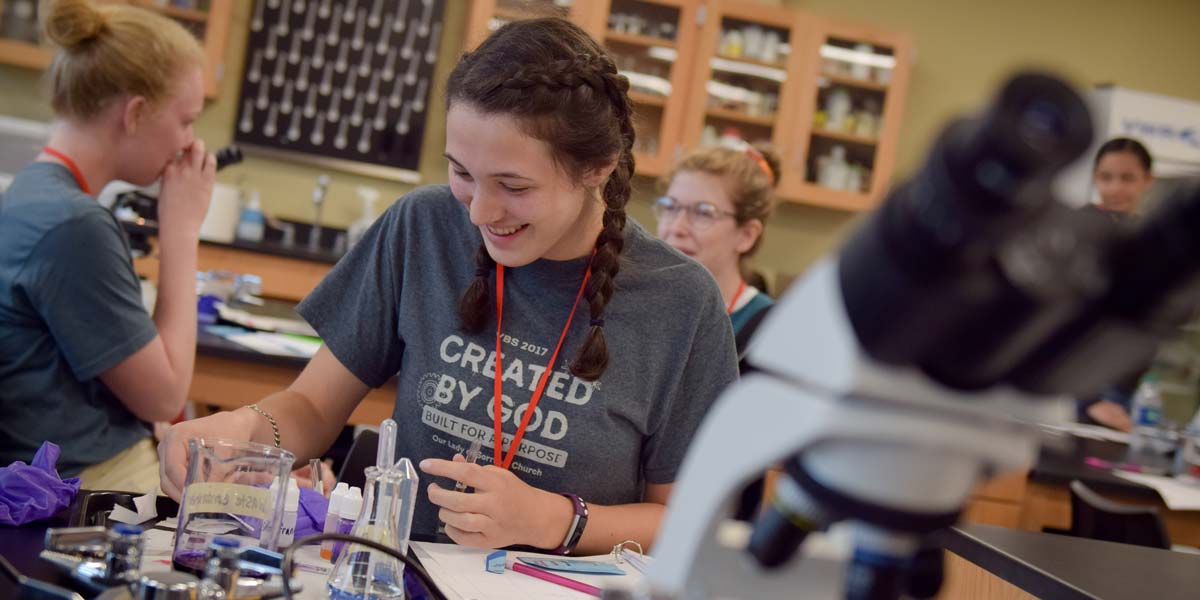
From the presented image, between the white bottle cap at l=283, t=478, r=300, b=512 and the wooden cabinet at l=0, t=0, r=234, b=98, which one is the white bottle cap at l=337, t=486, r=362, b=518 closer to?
the white bottle cap at l=283, t=478, r=300, b=512

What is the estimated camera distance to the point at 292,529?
131cm

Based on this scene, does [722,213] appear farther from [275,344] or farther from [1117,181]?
[1117,181]

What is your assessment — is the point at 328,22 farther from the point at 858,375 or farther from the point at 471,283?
the point at 858,375

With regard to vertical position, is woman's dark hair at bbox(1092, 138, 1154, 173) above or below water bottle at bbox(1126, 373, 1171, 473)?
above

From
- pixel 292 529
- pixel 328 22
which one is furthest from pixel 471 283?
pixel 328 22

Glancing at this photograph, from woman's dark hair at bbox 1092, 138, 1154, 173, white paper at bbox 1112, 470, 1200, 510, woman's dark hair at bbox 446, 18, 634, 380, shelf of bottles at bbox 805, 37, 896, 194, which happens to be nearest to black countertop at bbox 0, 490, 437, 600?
woman's dark hair at bbox 446, 18, 634, 380

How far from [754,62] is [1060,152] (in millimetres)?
5150

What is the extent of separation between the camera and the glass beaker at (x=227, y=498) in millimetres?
1151

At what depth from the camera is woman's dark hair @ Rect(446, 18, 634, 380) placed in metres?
1.45

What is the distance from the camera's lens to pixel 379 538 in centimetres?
116

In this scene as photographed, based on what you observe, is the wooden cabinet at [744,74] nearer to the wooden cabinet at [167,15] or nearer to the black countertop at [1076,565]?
the wooden cabinet at [167,15]

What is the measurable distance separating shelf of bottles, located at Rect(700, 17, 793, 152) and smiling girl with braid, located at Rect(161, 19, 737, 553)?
385 centimetres

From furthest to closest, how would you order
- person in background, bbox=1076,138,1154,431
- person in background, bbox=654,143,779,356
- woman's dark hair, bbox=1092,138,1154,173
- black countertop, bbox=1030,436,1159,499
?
woman's dark hair, bbox=1092,138,1154,173 < person in background, bbox=1076,138,1154,431 < black countertop, bbox=1030,436,1159,499 < person in background, bbox=654,143,779,356

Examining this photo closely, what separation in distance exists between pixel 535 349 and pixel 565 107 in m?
0.35
